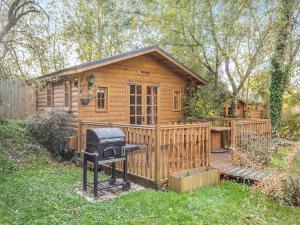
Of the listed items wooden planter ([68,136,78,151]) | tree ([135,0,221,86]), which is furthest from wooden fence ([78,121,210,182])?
tree ([135,0,221,86])

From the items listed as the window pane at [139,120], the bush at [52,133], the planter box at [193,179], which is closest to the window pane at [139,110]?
the window pane at [139,120]

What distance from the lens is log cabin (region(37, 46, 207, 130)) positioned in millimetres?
8438

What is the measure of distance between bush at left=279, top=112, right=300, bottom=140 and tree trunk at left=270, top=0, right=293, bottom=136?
7.61 ft

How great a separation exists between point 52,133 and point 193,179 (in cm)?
518

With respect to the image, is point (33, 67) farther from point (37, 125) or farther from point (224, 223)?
point (224, 223)

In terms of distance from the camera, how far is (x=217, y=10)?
11.6 m

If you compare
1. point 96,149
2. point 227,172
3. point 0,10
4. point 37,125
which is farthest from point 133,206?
point 0,10

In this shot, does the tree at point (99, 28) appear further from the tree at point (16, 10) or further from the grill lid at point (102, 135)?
the grill lid at point (102, 135)

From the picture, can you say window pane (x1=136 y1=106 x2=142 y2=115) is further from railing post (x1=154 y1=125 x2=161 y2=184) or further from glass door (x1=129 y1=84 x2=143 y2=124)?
railing post (x1=154 y1=125 x2=161 y2=184)

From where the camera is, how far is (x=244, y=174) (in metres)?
6.35

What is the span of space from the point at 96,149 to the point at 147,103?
5.15m

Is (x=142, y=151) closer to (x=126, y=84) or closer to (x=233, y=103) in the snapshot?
(x=126, y=84)

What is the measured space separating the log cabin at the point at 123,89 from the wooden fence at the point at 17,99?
634 mm

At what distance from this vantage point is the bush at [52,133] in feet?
28.5
